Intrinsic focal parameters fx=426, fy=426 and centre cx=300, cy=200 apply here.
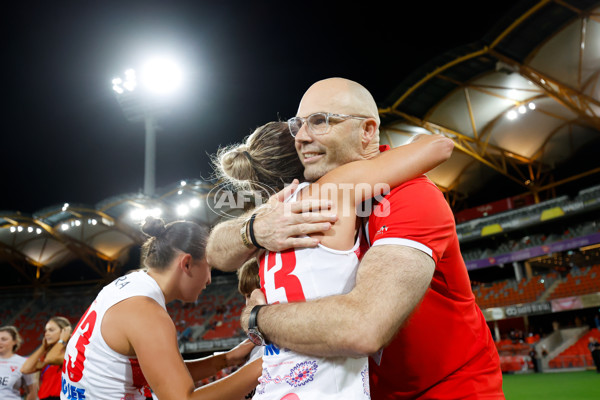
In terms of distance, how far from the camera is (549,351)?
73.1 ft

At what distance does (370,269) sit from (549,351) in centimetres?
2568

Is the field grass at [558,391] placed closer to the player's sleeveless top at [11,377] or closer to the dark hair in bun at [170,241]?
the dark hair in bun at [170,241]

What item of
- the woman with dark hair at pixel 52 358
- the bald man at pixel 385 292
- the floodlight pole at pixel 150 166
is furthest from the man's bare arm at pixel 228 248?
the floodlight pole at pixel 150 166

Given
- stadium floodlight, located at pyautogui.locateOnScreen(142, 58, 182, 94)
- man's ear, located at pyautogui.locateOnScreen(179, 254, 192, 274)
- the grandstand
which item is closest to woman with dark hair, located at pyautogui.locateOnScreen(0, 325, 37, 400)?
man's ear, located at pyautogui.locateOnScreen(179, 254, 192, 274)

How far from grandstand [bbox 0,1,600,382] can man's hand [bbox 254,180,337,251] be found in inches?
748

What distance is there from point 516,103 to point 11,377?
25.8m

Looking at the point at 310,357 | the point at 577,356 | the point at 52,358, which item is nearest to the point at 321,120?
the point at 310,357

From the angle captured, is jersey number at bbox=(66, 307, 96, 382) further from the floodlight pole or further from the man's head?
the floodlight pole

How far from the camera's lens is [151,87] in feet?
82.2

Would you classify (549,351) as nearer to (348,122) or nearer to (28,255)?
(348,122)

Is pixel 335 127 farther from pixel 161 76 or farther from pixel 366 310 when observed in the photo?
pixel 161 76

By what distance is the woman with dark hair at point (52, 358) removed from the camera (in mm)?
5715

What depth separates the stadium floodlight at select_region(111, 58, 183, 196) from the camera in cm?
2484

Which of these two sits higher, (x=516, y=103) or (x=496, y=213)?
(x=516, y=103)
